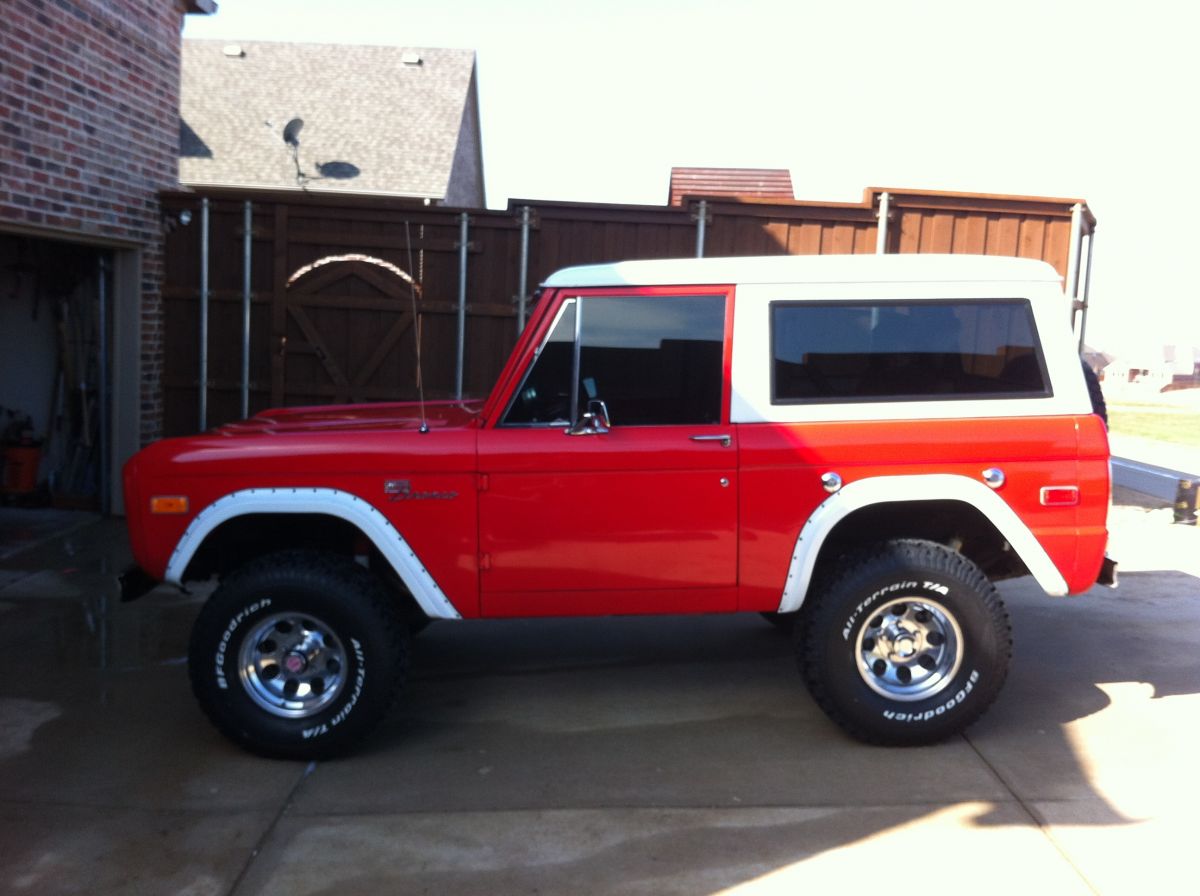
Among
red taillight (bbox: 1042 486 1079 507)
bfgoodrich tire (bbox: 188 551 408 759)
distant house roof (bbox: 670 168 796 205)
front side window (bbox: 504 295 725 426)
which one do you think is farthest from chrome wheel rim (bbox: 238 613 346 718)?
distant house roof (bbox: 670 168 796 205)

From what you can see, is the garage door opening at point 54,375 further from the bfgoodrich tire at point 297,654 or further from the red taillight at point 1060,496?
the red taillight at point 1060,496

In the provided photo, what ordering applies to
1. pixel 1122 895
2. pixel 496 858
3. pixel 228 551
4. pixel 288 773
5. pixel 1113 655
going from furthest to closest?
pixel 1113 655 < pixel 228 551 < pixel 288 773 < pixel 496 858 < pixel 1122 895

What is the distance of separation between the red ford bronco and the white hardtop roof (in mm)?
10

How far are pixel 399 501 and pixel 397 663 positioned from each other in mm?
658

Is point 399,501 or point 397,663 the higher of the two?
point 399,501

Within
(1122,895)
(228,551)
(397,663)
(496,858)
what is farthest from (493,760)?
(1122,895)

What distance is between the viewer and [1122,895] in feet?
11.6

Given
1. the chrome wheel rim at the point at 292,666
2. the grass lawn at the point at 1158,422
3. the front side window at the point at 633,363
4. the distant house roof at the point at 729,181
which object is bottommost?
the chrome wheel rim at the point at 292,666

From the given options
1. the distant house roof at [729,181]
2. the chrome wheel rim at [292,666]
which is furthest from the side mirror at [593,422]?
the distant house roof at [729,181]

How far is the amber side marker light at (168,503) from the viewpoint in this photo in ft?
15.3

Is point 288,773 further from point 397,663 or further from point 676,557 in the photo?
point 676,557

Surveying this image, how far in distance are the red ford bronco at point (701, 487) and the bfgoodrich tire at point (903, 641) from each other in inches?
0.4

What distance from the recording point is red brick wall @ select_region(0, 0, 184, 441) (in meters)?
7.87

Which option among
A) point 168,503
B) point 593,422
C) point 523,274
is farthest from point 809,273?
point 523,274
